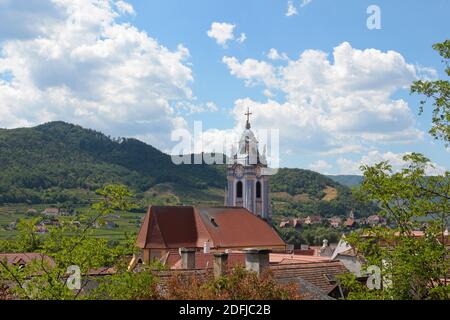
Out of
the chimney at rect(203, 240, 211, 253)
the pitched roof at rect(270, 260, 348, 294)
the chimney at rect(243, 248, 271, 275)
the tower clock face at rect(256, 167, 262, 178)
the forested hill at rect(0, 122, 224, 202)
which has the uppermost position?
the forested hill at rect(0, 122, 224, 202)

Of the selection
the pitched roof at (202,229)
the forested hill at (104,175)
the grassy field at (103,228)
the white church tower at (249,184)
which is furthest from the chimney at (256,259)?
the forested hill at (104,175)

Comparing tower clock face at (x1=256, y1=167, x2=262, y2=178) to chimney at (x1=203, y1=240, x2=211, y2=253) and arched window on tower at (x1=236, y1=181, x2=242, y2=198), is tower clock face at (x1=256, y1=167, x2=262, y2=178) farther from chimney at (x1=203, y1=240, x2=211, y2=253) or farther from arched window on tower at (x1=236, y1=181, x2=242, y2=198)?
chimney at (x1=203, y1=240, x2=211, y2=253)

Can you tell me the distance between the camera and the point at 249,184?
6538cm

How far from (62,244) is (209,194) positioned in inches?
A: 5987

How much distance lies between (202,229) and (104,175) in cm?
11328

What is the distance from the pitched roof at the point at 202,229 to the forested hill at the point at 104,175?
8335 centimetres

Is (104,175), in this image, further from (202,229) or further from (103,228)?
(202,229)

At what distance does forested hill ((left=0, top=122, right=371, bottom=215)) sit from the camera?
141 m

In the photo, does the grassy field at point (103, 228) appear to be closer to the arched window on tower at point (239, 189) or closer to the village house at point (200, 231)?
the arched window on tower at point (239, 189)

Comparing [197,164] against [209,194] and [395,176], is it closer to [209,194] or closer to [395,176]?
[209,194]

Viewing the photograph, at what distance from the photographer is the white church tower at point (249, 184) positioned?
6531 centimetres

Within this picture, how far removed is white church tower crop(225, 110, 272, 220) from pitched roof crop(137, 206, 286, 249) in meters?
9.51

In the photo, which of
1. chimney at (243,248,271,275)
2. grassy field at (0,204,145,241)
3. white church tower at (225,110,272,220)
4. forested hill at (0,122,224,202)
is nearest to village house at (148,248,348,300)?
chimney at (243,248,271,275)

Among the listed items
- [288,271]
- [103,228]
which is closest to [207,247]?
[288,271]
